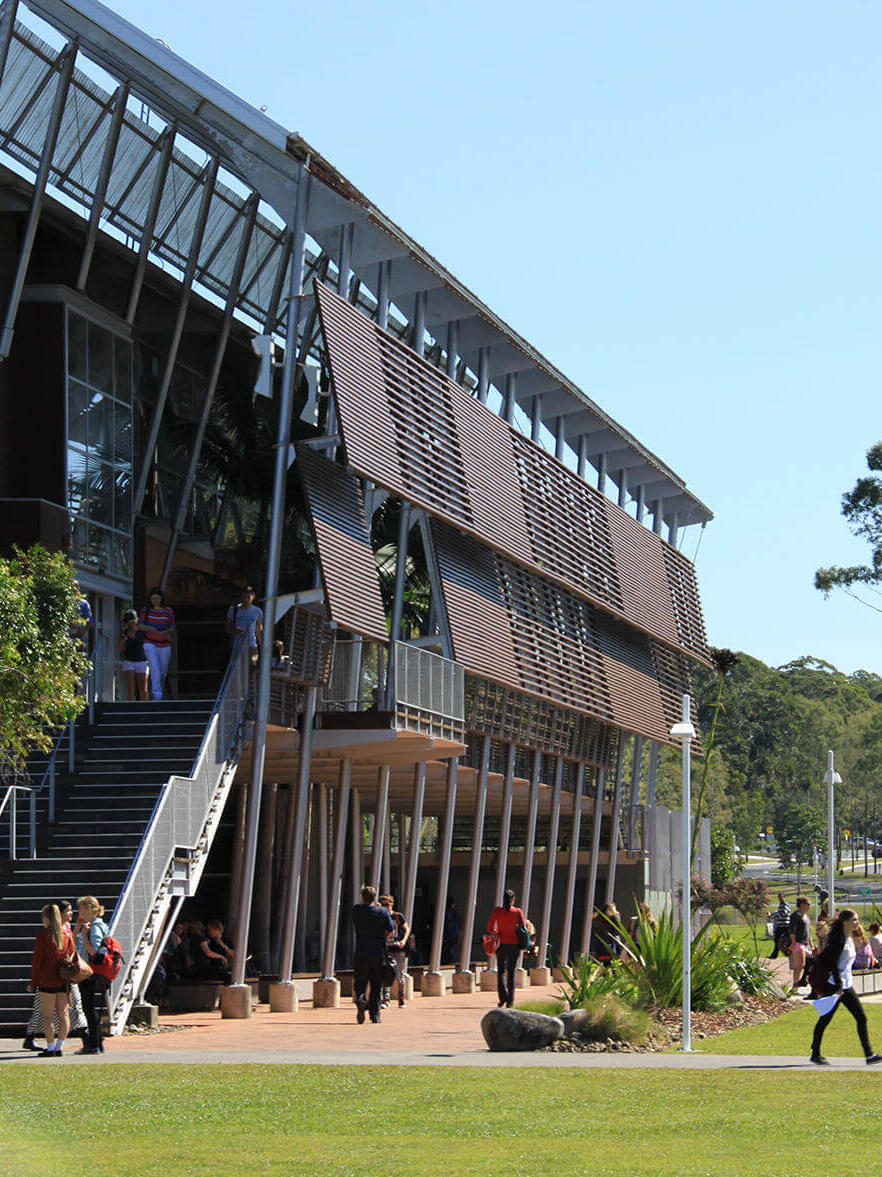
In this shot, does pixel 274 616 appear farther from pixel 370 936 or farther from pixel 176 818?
pixel 370 936

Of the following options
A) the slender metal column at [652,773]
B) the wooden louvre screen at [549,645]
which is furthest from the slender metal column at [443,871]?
the slender metal column at [652,773]

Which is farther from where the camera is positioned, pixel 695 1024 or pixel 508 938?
pixel 508 938

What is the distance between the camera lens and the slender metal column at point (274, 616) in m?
24.4

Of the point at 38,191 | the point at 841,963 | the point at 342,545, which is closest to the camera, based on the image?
the point at 841,963

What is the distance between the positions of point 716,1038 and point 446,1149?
384 inches

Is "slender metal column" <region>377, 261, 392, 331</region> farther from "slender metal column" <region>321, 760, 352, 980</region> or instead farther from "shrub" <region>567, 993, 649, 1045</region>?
"shrub" <region>567, 993, 649, 1045</region>

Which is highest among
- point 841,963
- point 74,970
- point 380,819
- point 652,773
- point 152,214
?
point 152,214

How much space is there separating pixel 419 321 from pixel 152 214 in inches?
191

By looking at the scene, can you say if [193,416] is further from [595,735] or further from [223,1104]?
[223,1104]

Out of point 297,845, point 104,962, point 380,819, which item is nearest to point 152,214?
point 380,819

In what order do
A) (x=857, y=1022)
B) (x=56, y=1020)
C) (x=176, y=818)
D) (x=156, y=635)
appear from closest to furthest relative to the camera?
(x=857, y=1022) < (x=56, y=1020) < (x=176, y=818) < (x=156, y=635)

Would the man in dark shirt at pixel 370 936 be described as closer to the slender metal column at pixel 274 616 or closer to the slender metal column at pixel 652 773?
the slender metal column at pixel 274 616

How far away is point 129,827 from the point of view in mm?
22422

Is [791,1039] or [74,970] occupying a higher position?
[74,970]
